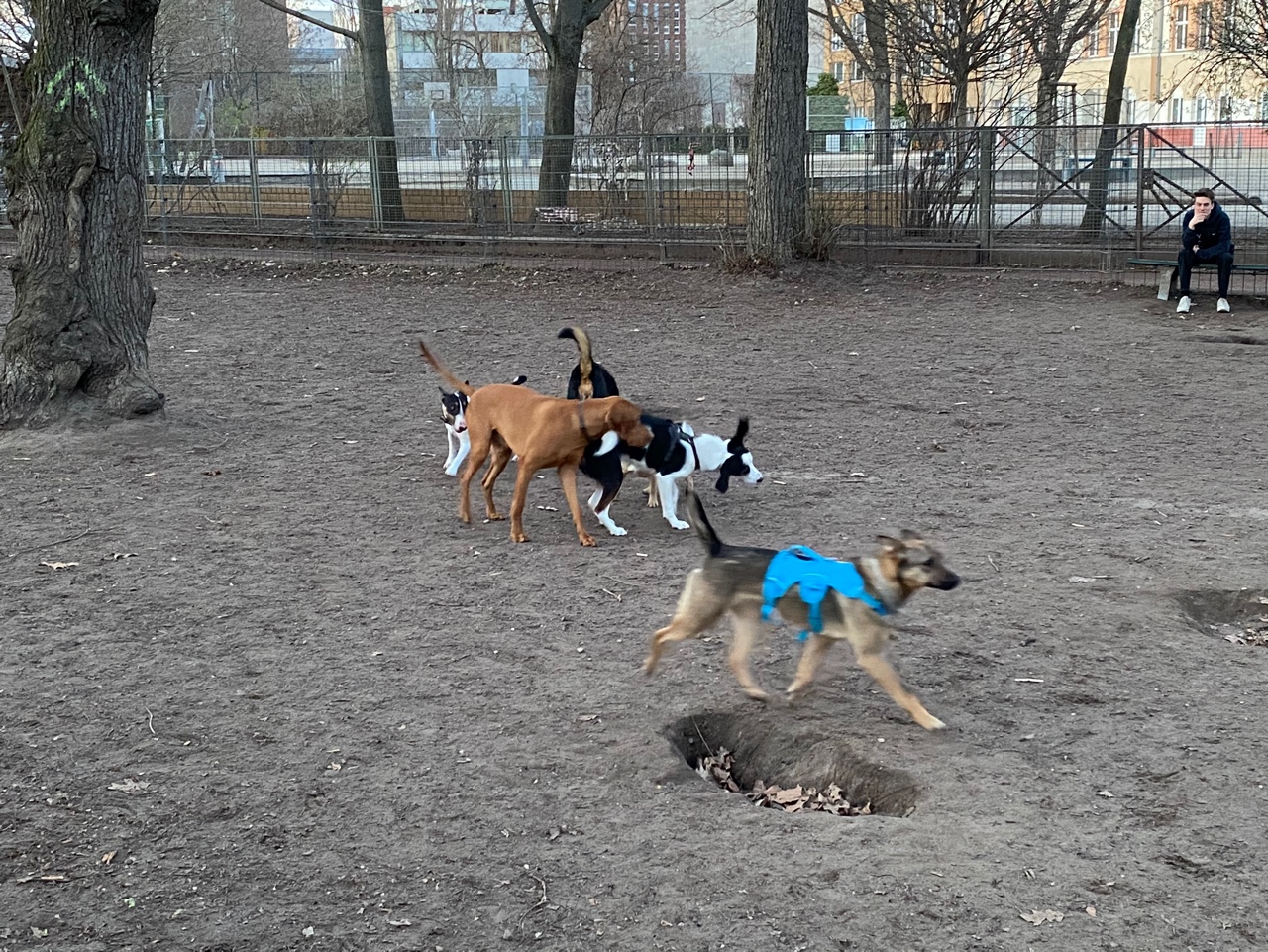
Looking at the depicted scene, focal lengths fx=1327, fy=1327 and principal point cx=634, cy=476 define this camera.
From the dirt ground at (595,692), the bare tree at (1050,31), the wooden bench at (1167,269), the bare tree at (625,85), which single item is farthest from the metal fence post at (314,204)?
the wooden bench at (1167,269)

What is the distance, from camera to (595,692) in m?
5.47

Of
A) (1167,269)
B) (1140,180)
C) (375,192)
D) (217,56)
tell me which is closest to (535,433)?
(1167,269)

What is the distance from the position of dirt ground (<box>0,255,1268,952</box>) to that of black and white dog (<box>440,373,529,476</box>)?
0.21 meters

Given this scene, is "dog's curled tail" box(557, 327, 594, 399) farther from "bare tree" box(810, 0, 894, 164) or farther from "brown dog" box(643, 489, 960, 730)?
"bare tree" box(810, 0, 894, 164)

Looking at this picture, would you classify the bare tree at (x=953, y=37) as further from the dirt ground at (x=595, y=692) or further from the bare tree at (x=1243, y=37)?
the dirt ground at (x=595, y=692)

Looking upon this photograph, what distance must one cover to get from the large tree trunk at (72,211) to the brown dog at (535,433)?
3.58m

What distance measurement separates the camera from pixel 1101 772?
470cm

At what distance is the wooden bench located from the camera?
16297 millimetres

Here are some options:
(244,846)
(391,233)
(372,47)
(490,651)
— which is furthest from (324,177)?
(244,846)

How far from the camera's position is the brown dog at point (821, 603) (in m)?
4.83

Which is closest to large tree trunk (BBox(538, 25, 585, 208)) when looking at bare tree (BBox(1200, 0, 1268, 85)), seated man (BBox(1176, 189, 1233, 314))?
bare tree (BBox(1200, 0, 1268, 85))

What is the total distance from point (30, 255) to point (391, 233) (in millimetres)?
12164

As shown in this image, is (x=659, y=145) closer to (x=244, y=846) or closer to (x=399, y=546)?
(x=399, y=546)

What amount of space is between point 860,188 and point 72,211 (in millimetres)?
11796
